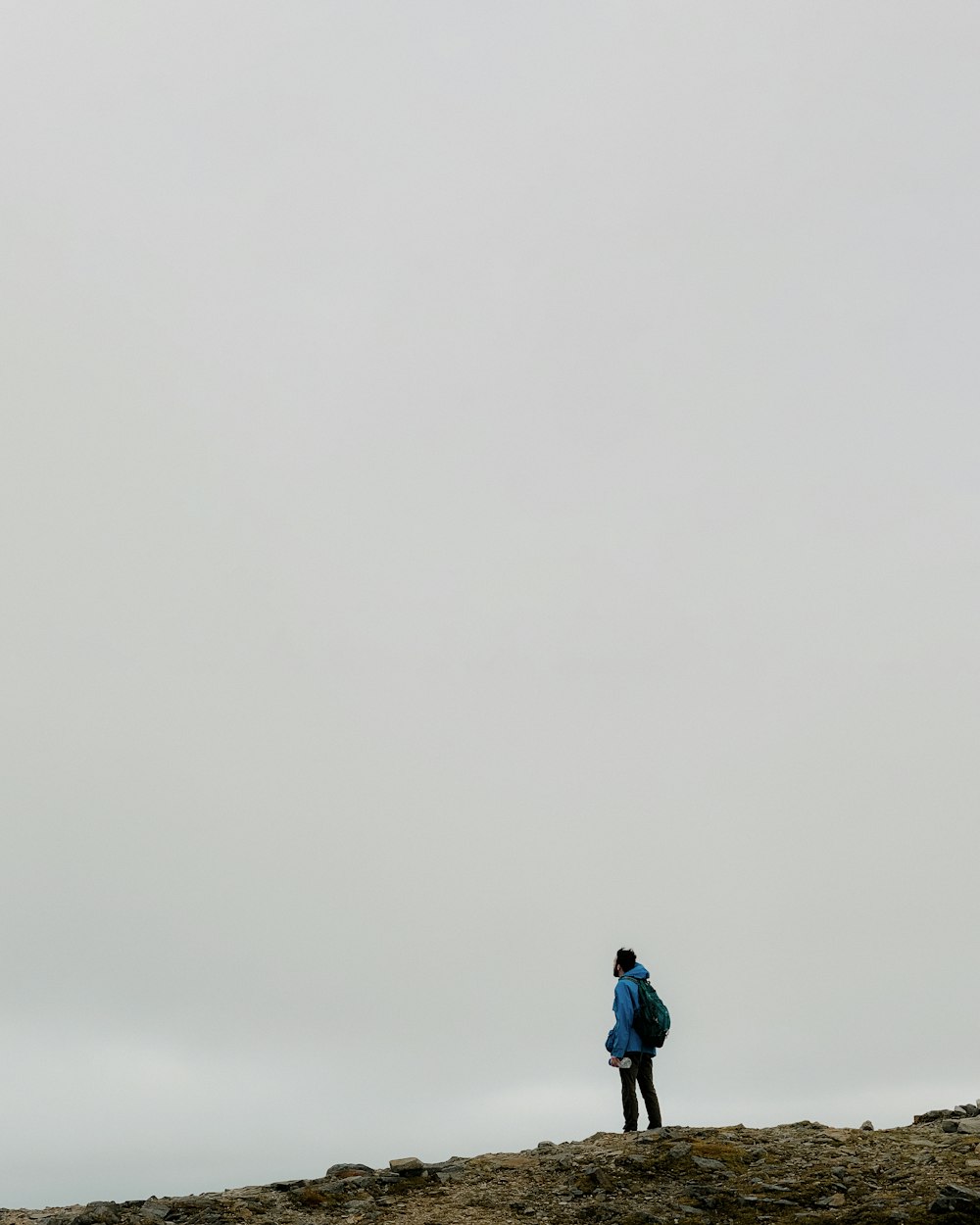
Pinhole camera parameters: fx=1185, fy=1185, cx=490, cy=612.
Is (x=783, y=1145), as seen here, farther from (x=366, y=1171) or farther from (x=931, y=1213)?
(x=366, y=1171)

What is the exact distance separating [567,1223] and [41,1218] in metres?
8.33

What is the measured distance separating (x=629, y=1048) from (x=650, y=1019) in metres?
0.63

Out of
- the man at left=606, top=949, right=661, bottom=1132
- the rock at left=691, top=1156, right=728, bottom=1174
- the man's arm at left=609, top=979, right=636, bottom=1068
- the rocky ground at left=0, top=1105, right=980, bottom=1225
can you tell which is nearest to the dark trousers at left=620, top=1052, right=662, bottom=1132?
the man at left=606, top=949, right=661, bottom=1132

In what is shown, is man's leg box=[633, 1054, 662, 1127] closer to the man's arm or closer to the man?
the man

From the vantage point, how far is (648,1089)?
2166 cm

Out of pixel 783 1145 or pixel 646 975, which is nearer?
pixel 783 1145

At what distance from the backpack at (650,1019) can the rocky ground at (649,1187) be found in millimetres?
1567

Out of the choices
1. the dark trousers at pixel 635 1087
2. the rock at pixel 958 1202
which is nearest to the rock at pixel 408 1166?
the dark trousers at pixel 635 1087

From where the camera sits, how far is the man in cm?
2112

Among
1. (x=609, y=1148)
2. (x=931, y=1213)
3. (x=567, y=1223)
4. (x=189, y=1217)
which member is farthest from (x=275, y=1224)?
(x=931, y=1213)

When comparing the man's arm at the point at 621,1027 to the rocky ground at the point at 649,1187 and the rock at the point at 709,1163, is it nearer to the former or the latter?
the rocky ground at the point at 649,1187

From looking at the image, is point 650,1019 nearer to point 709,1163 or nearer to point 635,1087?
point 635,1087

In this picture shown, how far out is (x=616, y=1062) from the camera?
21.2m

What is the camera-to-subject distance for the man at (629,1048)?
21125 mm
